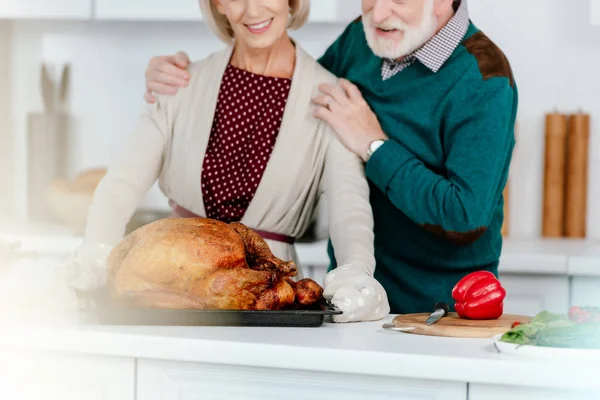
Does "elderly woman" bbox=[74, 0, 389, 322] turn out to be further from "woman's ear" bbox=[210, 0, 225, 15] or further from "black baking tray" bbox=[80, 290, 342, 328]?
"black baking tray" bbox=[80, 290, 342, 328]

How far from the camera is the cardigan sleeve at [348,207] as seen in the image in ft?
4.80

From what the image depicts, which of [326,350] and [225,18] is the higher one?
[225,18]

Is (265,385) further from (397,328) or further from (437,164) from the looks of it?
(437,164)

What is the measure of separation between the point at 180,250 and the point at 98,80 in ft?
6.83

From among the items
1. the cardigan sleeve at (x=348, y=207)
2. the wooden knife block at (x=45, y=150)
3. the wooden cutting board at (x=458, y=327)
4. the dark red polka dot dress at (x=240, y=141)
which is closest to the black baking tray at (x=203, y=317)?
the wooden cutting board at (x=458, y=327)

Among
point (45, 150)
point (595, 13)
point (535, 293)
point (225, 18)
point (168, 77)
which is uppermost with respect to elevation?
point (595, 13)

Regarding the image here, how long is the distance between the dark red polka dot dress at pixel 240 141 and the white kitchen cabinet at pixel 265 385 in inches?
23.6

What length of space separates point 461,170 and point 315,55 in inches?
57.5

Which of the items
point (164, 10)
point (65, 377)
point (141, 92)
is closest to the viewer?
point (65, 377)

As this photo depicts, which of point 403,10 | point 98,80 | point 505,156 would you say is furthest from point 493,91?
point 98,80

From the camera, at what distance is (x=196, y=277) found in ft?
3.91

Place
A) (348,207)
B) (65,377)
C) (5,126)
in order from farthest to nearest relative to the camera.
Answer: (5,126) → (348,207) → (65,377)

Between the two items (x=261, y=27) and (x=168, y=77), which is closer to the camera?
(x=261, y=27)

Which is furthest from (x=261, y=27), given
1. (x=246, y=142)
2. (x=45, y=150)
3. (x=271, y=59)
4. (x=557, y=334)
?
(x=45, y=150)
